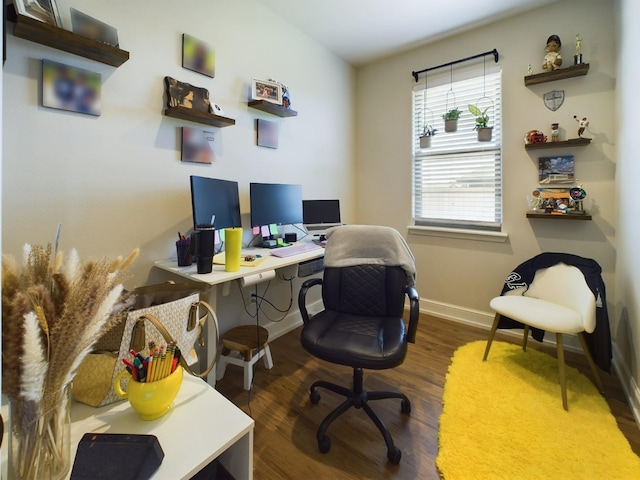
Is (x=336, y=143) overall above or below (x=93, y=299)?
above

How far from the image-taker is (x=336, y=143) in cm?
329

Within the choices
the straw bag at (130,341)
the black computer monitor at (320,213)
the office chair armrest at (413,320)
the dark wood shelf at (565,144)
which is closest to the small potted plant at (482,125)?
the dark wood shelf at (565,144)

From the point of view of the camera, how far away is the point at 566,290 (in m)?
2.09

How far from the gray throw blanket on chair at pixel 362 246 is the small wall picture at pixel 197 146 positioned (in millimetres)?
1002

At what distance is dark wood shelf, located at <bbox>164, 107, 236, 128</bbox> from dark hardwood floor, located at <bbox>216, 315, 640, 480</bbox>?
5.58 feet

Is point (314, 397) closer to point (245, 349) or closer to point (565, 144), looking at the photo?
point (245, 349)

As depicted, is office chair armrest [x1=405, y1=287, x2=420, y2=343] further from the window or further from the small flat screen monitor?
the window

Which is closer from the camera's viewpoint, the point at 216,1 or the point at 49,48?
the point at 49,48

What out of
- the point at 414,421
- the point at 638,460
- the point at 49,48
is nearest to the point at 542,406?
the point at 638,460

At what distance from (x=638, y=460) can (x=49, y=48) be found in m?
3.33

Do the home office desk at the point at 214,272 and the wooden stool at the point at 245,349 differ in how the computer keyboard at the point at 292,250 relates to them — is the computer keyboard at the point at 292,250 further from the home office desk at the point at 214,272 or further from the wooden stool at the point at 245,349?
the wooden stool at the point at 245,349

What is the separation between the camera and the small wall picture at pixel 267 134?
95.2 inches

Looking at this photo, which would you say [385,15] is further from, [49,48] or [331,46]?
[49,48]

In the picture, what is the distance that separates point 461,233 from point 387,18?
2.01m
